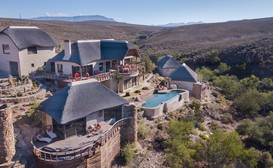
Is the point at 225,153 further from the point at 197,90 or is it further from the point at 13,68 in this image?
the point at 13,68

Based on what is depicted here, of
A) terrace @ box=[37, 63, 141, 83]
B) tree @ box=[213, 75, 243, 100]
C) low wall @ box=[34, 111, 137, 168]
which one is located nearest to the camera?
low wall @ box=[34, 111, 137, 168]

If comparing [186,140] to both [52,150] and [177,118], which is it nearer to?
[177,118]

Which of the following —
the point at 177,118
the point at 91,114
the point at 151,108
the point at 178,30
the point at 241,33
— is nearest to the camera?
the point at 91,114

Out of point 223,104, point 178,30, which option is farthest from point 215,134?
point 178,30

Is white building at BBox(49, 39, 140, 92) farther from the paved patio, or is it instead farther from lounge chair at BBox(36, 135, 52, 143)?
lounge chair at BBox(36, 135, 52, 143)

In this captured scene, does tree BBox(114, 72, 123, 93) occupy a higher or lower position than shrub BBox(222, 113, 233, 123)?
higher

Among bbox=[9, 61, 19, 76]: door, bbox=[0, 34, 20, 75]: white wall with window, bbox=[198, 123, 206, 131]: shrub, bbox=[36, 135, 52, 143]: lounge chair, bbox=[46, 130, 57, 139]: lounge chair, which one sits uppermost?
bbox=[0, 34, 20, 75]: white wall with window

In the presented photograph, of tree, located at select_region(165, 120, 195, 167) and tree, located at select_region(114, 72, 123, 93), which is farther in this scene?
tree, located at select_region(114, 72, 123, 93)

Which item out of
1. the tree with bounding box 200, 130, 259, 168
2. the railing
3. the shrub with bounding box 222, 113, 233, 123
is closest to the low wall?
the railing

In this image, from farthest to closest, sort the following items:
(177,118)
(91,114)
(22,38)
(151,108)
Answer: (22,38)
(177,118)
(151,108)
(91,114)
